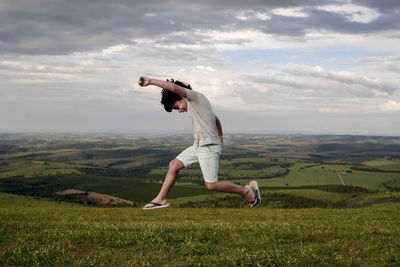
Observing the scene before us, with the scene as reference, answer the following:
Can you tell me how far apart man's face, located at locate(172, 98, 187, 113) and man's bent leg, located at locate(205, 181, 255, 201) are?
225 centimetres

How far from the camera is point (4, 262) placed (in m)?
6.78

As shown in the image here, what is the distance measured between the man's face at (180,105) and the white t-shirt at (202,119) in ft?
0.56

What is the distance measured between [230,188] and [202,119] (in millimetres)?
2400

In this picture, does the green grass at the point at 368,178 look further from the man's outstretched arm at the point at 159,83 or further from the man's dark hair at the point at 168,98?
the man's outstretched arm at the point at 159,83

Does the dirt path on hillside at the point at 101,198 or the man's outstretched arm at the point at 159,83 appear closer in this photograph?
the man's outstretched arm at the point at 159,83

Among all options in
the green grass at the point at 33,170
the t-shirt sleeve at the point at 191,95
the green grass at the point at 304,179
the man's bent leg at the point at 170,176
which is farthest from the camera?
the green grass at the point at 33,170

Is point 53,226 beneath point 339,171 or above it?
above

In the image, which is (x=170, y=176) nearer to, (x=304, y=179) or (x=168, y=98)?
(x=168, y=98)

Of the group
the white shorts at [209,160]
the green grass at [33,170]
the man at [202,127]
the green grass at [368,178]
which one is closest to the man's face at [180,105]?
the man at [202,127]

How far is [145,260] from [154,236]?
158cm

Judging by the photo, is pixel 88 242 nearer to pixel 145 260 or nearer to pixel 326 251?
pixel 145 260

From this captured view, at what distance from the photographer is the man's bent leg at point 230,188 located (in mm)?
10048

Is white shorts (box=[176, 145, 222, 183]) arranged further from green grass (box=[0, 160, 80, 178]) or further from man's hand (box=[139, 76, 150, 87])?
green grass (box=[0, 160, 80, 178])

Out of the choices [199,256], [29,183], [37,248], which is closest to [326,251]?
[199,256]
